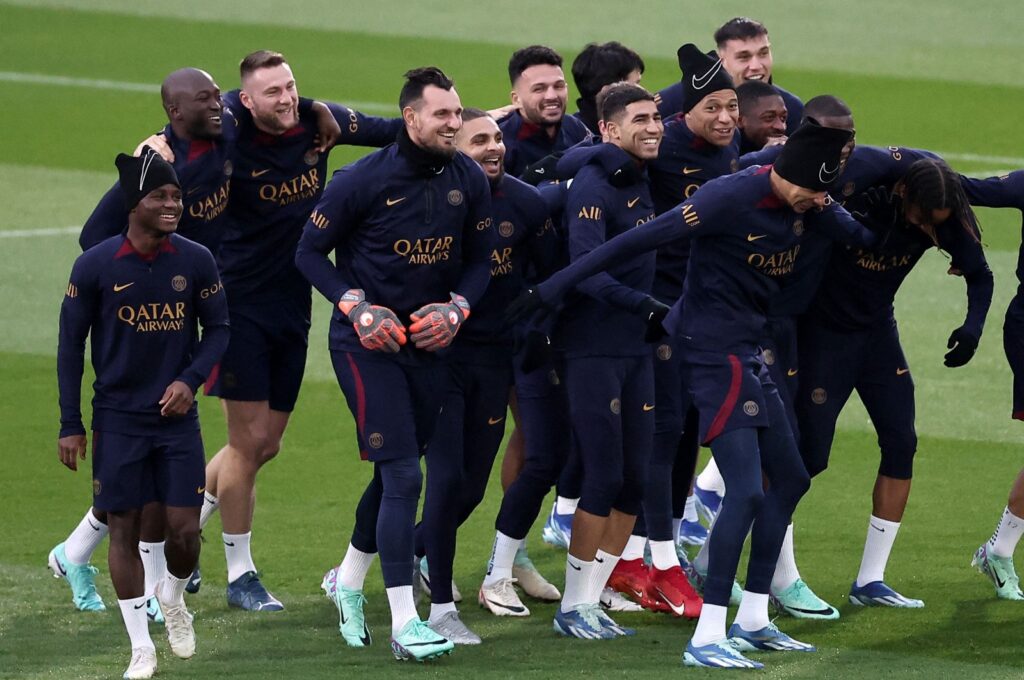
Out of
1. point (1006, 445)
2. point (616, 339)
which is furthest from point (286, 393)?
point (1006, 445)

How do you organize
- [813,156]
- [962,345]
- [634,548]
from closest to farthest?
[813,156]
[962,345]
[634,548]

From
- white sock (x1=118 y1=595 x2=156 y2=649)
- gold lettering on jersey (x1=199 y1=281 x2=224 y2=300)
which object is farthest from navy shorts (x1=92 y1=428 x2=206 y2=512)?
gold lettering on jersey (x1=199 y1=281 x2=224 y2=300)

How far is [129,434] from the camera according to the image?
24.7 feet

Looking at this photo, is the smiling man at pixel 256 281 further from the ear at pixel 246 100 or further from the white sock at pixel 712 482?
the white sock at pixel 712 482

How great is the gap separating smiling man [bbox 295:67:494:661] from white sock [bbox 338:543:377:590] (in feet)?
1.42

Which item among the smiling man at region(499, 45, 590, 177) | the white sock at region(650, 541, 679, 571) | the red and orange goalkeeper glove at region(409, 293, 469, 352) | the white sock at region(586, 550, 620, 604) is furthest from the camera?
the smiling man at region(499, 45, 590, 177)

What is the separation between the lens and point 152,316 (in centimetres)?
750

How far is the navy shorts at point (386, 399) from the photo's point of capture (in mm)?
7637

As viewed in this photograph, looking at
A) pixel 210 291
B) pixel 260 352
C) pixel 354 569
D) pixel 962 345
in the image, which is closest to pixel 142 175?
pixel 210 291

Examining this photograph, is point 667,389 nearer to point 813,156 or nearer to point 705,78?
point 705,78

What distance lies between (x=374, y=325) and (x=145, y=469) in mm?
1152

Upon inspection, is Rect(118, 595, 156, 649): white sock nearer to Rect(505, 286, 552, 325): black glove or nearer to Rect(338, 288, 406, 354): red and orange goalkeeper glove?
Rect(338, 288, 406, 354): red and orange goalkeeper glove

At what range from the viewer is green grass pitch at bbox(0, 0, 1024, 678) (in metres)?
7.91

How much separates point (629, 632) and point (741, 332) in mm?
1542
